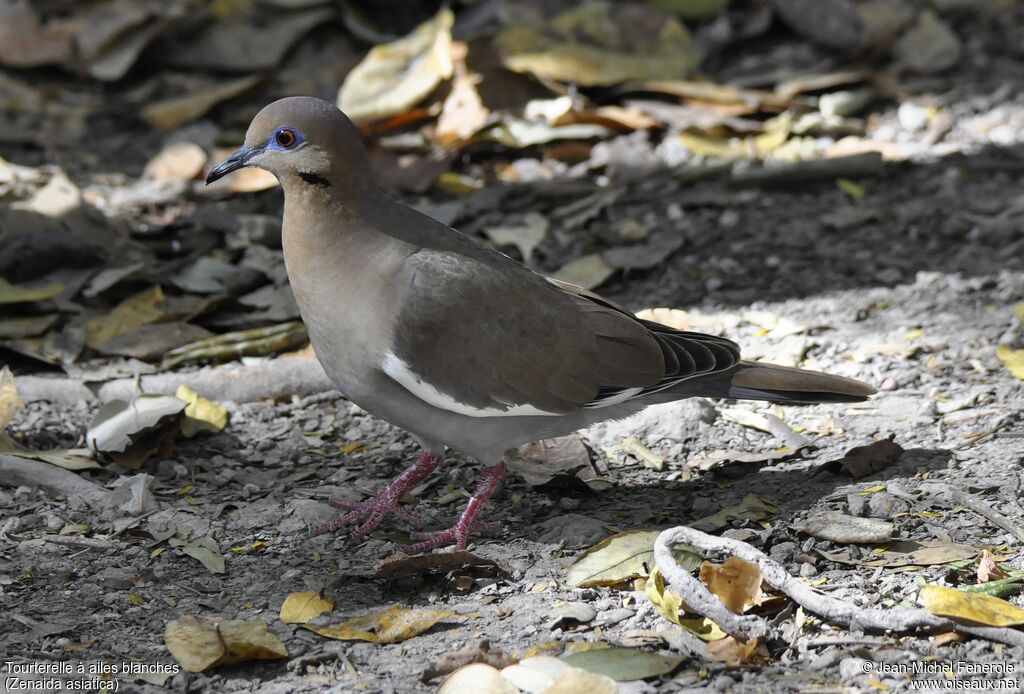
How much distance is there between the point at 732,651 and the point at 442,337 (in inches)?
48.4

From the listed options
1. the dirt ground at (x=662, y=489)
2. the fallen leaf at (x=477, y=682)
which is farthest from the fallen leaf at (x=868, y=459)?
the fallen leaf at (x=477, y=682)

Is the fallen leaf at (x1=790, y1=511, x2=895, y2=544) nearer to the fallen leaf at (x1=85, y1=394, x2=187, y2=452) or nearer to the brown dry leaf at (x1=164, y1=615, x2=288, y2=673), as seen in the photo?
the brown dry leaf at (x1=164, y1=615, x2=288, y2=673)

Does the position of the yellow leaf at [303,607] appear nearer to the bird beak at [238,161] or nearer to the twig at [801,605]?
the twig at [801,605]

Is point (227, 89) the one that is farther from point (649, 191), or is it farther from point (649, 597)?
point (649, 597)

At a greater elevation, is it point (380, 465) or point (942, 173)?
point (942, 173)

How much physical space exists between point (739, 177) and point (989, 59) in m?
2.20

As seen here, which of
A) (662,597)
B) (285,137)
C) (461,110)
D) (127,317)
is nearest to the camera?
(662,597)

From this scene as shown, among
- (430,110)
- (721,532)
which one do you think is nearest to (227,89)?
(430,110)

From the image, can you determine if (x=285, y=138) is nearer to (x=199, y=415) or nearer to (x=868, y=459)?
(x=199, y=415)

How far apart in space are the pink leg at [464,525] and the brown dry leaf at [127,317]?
1.70m

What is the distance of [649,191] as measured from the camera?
567cm

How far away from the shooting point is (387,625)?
9.70 ft

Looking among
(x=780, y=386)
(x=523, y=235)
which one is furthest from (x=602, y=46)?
(x=780, y=386)

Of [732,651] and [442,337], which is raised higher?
[442,337]
